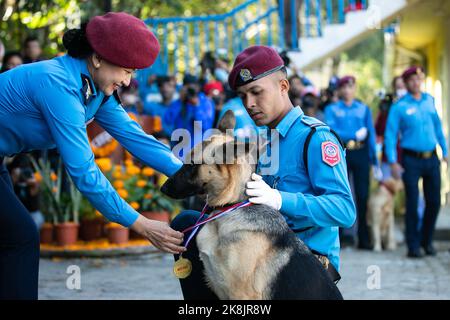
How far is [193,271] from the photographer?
13.3 ft

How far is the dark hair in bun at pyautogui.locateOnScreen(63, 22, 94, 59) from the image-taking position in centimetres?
401

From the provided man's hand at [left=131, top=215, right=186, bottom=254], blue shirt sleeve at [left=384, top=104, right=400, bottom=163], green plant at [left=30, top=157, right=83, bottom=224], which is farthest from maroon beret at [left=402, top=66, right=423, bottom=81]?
man's hand at [left=131, top=215, right=186, bottom=254]

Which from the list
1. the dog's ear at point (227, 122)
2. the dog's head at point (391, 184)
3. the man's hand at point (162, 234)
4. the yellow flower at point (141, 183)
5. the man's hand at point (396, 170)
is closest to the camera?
the man's hand at point (162, 234)

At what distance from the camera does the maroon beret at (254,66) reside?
403 centimetres

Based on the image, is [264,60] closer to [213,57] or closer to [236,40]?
[213,57]

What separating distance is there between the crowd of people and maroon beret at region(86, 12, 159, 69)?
490cm

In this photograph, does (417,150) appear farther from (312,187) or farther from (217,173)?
(217,173)

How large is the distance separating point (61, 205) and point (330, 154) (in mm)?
5888

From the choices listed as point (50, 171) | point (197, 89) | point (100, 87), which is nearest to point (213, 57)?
point (197, 89)

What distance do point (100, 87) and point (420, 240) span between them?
22.4 feet

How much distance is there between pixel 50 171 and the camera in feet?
30.6

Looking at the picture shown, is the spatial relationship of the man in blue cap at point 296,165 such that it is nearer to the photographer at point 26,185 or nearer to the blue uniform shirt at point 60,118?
the blue uniform shirt at point 60,118

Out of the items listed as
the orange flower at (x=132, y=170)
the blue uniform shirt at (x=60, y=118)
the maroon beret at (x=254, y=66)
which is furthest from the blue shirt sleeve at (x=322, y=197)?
the orange flower at (x=132, y=170)

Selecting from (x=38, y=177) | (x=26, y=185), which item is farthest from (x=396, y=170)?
(x=26, y=185)
